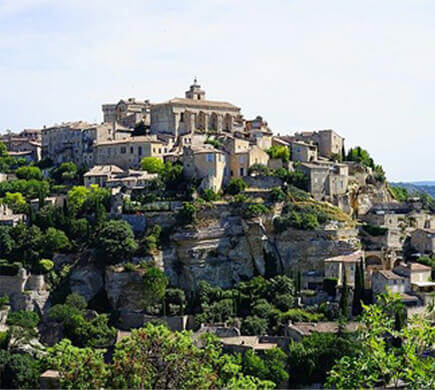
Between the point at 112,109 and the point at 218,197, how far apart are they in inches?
1260

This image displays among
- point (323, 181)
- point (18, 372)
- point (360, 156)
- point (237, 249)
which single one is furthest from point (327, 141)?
point (18, 372)

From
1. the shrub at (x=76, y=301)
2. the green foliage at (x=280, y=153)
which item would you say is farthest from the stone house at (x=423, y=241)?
the shrub at (x=76, y=301)

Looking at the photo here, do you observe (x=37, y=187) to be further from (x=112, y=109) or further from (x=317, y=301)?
(x=317, y=301)

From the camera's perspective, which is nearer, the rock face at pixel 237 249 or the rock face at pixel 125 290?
the rock face at pixel 125 290

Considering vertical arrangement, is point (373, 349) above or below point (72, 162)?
below

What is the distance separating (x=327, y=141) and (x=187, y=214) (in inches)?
808

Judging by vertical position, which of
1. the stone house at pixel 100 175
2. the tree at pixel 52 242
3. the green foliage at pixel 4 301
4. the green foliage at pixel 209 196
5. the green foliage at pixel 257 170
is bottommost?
the green foliage at pixel 4 301

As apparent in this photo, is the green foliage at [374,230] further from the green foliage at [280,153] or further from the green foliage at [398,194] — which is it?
the green foliage at [398,194]

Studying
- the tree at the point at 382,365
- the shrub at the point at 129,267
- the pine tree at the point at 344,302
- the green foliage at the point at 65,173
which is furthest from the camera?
the green foliage at the point at 65,173

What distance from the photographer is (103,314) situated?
56.3 meters

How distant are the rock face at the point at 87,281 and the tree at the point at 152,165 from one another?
12.7 m

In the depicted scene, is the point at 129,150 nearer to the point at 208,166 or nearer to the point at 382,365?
the point at 208,166

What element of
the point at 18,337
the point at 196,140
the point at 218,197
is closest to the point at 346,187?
the point at 218,197

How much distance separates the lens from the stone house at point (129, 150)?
243 ft
